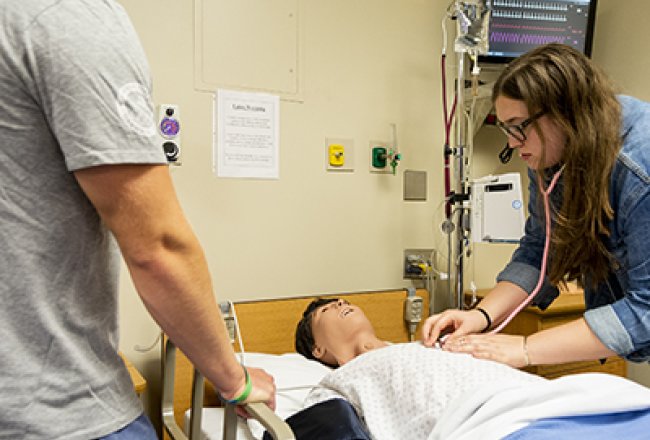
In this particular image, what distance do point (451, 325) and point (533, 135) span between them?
583 millimetres

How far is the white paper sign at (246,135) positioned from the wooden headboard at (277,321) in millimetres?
545

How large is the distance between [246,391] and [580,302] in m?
1.93

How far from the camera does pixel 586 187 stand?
129cm

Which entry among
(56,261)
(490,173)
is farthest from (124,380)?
(490,173)

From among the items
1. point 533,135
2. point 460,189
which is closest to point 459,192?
point 460,189

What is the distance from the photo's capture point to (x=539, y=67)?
51.0 inches

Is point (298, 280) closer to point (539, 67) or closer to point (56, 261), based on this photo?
point (539, 67)

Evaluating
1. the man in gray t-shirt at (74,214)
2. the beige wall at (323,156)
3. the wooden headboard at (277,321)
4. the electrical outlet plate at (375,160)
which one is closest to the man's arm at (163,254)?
the man in gray t-shirt at (74,214)

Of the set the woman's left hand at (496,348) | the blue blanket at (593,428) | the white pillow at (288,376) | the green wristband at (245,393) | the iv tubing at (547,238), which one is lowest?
the white pillow at (288,376)

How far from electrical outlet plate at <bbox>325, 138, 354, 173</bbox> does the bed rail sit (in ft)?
4.02

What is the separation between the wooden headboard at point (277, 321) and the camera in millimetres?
1912

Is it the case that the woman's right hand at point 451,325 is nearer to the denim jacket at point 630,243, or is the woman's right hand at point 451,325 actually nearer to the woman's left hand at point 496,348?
the woman's left hand at point 496,348

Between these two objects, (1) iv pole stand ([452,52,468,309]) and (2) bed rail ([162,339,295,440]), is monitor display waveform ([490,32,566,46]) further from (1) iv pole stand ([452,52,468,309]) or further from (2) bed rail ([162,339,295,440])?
(2) bed rail ([162,339,295,440])

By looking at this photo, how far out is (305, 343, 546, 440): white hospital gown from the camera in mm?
1174
